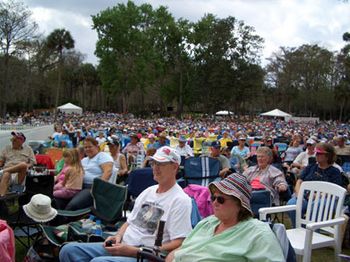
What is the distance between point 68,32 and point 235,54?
2181 centimetres

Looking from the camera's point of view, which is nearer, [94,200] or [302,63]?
[94,200]

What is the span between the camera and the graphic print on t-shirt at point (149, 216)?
317 centimetres

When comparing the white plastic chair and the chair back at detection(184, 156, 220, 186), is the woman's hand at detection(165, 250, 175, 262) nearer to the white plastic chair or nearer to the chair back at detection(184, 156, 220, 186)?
the white plastic chair

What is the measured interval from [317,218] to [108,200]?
2188 mm

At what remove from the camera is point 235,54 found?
5275cm

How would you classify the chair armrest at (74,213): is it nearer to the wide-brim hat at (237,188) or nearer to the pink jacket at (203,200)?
the pink jacket at (203,200)

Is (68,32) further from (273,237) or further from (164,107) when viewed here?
(273,237)

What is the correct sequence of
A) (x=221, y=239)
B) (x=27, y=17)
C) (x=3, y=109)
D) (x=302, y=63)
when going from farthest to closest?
(x=302, y=63) → (x=3, y=109) → (x=27, y=17) → (x=221, y=239)

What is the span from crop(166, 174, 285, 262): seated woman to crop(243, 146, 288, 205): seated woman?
264 centimetres

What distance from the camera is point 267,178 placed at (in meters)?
5.31

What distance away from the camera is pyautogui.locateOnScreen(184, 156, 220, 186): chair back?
690 centimetres

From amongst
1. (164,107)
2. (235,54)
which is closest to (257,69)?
(235,54)

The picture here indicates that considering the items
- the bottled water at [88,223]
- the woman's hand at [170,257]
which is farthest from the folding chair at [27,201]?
the woman's hand at [170,257]

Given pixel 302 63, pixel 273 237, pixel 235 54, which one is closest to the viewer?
pixel 273 237
